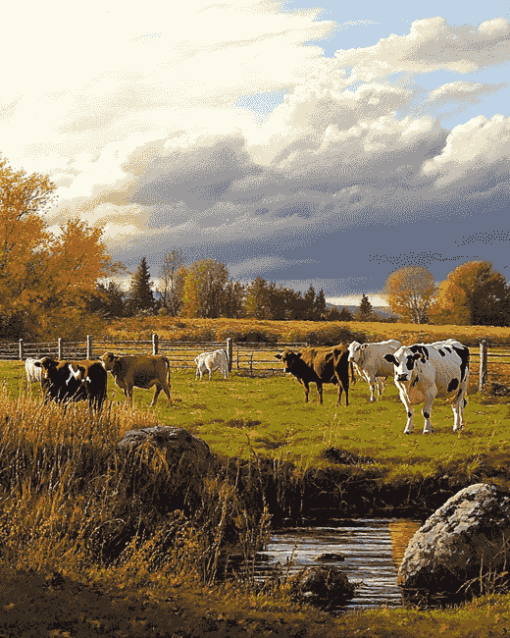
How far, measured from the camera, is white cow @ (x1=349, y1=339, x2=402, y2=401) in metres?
18.8

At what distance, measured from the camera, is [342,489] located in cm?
1052

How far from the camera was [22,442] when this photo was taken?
10.4 m

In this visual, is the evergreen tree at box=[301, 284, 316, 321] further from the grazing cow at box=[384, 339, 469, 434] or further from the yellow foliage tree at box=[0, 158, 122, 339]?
the grazing cow at box=[384, 339, 469, 434]

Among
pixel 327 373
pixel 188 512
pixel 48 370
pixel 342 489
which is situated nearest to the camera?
pixel 188 512

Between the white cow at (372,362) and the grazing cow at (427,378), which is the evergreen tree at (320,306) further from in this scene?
the grazing cow at (427,378)

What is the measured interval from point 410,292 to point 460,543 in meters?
65.6

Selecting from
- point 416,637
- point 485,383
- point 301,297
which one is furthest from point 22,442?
point 301,297

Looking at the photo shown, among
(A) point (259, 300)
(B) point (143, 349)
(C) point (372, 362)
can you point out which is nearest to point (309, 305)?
(A) point (259, 300)

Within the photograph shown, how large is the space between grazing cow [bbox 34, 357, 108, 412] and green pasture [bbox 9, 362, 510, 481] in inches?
18.9

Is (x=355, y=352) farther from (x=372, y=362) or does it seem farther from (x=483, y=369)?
(x=483, y=369)

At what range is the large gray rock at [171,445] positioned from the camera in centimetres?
1012

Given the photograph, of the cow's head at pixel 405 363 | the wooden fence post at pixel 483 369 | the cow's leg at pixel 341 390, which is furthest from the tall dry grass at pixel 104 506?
the wooden fence post at pixel 483 369

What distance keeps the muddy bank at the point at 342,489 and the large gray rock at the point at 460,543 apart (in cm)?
222

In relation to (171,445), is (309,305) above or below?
above
